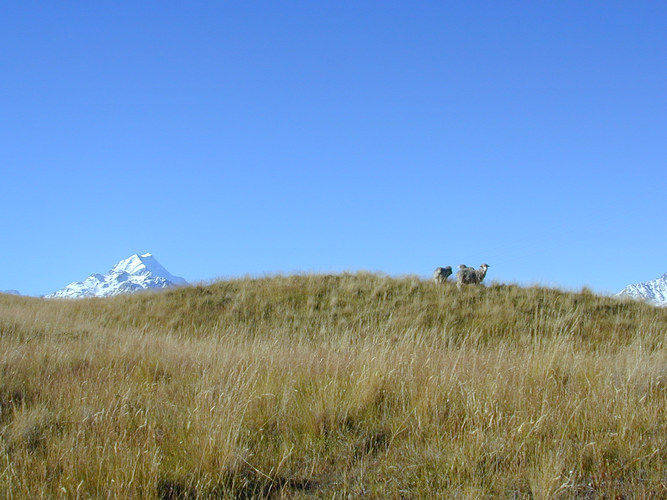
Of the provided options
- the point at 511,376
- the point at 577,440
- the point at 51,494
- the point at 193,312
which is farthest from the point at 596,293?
the point at 51,494

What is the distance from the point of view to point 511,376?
534 cm

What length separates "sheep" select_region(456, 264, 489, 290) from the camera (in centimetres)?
2027

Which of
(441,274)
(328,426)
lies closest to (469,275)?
(441,274)

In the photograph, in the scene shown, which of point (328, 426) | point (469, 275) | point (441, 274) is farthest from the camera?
point (441, 274)

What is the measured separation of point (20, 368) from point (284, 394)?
3180 millimetres

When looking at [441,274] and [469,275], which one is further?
[441,274]

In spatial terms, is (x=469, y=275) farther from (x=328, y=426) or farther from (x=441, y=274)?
(x=328, y=426)

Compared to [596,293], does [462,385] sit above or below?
below

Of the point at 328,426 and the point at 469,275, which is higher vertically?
the point at 469,275

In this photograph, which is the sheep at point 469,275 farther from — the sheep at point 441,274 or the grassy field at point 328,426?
the grassy field at point 328,426

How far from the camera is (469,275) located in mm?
20328

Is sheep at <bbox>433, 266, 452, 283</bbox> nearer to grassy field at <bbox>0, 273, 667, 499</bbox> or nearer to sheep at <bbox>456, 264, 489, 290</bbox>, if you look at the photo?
sheep at <bbox>456, 264, 489, 290</bbox>

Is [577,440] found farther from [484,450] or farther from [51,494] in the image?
[51,494]

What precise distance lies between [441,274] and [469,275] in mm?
1228
